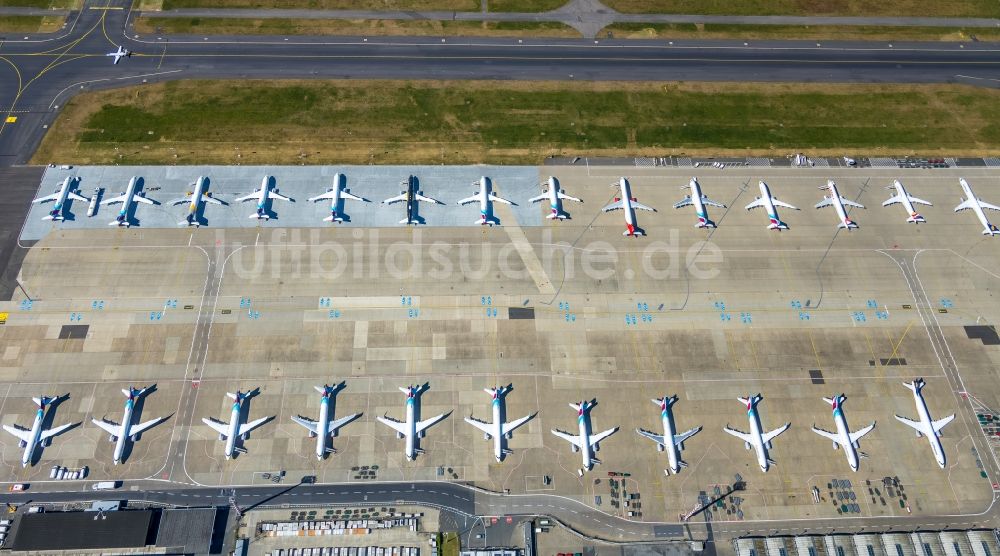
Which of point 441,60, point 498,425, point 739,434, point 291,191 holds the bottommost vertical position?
point 739,434

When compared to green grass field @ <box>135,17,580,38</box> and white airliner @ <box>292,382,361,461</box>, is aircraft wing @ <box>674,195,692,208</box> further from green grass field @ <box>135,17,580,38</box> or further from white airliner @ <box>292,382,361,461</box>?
white airliner @ <box>292,382,361,461</box>

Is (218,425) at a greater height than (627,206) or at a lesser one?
lesser

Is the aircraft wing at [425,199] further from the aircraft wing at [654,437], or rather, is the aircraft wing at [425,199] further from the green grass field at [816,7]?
the green grass field at [816,7]

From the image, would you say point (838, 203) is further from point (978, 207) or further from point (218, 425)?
point (218, 425)

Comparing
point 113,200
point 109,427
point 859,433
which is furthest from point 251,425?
point 859,433

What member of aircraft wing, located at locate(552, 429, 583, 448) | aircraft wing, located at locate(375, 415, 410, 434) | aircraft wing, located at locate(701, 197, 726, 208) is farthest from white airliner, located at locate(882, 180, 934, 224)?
aircraft wing, located at locate(375, 415, 410, 434)

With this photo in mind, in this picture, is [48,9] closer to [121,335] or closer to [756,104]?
[121,335]

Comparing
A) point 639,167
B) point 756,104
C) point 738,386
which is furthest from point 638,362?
point 756,104

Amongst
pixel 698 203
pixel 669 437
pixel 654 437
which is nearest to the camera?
pixel 669 437
